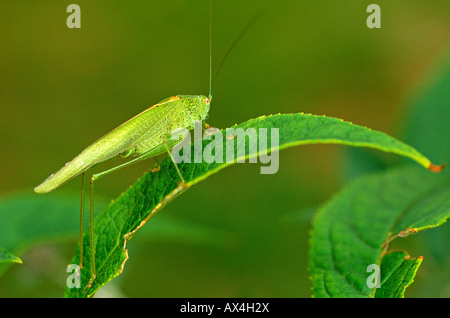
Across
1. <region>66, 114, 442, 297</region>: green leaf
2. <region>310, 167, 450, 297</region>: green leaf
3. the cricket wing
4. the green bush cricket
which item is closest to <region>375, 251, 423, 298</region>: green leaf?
<region>310, 167, 450, 297</region>: green leaf

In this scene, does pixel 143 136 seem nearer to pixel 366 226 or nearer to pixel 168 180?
pixel 168 180

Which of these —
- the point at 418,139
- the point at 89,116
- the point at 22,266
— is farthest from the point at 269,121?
the point at 89,116

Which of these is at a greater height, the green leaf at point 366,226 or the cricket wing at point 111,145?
the cricket wing at point 111,145

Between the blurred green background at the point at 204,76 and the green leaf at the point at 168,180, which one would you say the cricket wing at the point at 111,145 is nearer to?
the green leaf at the point at 168,180

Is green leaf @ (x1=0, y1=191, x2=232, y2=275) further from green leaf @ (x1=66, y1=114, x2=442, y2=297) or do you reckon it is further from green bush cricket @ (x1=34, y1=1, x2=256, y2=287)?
green leaf @ (x1=66, y1=114, x2=442, y2=297)

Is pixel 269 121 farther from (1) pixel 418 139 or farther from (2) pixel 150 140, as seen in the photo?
(1) pixel 418 139

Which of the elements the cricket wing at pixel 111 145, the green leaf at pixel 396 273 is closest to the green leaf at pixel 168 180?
the cricket wing at pixel 111 145
